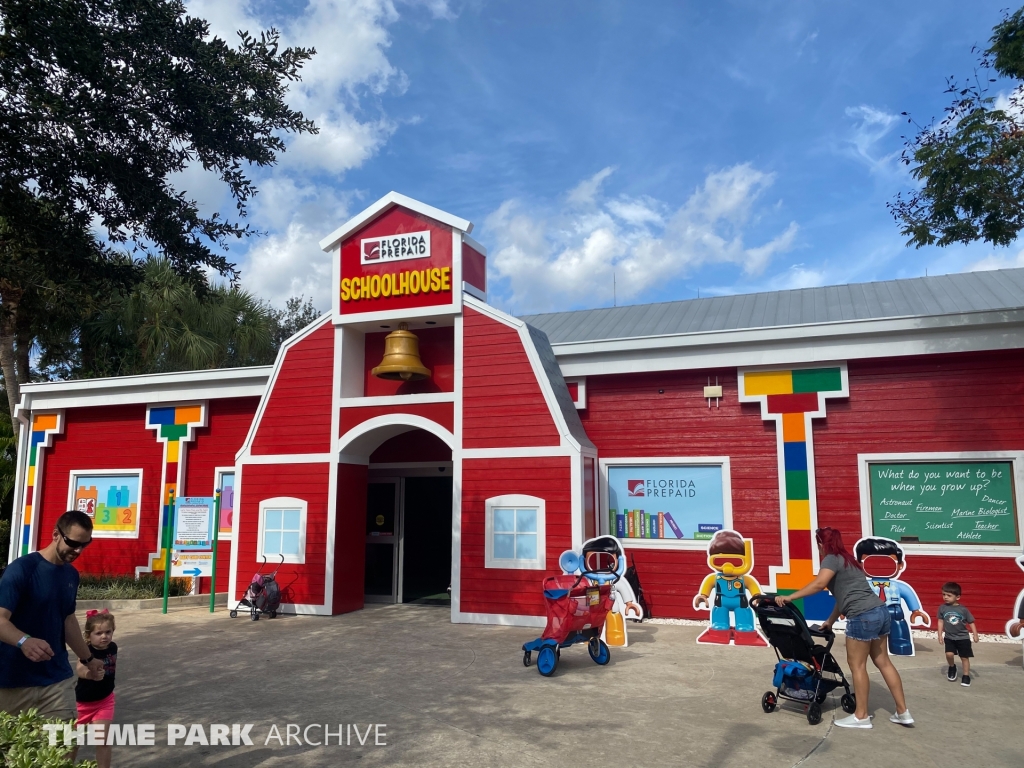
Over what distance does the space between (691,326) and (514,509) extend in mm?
5995

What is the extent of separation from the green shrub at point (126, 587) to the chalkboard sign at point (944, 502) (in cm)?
A: 1221

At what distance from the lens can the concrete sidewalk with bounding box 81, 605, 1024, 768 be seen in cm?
535

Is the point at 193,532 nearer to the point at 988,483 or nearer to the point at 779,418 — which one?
the point at 779,418

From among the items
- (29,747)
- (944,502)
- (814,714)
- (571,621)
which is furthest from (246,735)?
(944,502)

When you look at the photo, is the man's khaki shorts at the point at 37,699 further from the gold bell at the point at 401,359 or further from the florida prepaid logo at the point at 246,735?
the gold bell at the point at 401,359

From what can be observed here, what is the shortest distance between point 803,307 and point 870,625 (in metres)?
9.61

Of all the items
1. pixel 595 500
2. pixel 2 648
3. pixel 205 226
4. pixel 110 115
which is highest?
pixel 110 115

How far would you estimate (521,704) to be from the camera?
21.7 ft

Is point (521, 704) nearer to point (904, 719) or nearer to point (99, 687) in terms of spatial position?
point (904, 719)

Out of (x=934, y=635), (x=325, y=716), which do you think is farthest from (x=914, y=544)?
(x=325, y=716)

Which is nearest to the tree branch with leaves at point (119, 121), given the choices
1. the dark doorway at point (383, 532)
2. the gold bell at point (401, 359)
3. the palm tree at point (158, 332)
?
the gold bell at point (401, 359)

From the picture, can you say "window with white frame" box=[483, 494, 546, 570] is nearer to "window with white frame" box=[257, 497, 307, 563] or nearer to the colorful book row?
the colorful book row

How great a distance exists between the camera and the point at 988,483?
10.1 meters

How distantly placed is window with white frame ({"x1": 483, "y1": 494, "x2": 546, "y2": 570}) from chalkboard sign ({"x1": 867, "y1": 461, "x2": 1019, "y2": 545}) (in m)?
4.78
